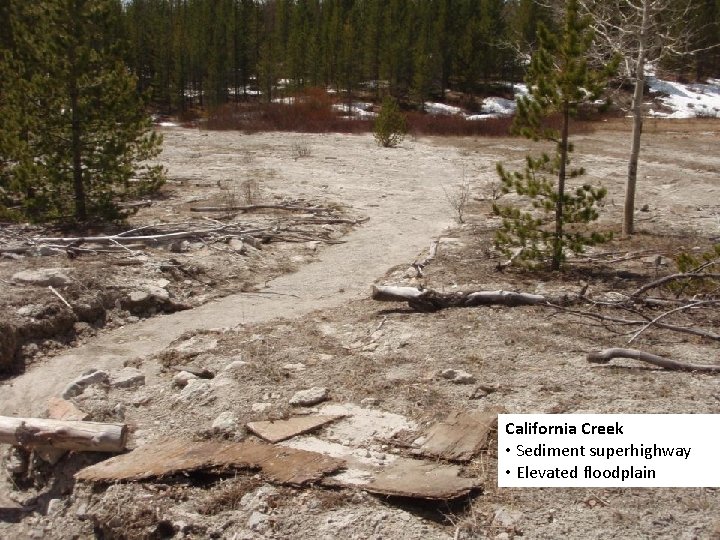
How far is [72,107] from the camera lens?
44.2ft

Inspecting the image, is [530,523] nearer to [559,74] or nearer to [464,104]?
[559,74]

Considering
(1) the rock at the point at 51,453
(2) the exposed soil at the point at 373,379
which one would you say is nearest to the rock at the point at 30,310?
(2) the exposed soil at the point at 373,379

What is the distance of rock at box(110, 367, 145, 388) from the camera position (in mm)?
7574

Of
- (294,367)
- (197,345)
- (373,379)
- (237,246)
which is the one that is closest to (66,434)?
(294,367)

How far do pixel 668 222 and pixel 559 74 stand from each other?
656 centimetres

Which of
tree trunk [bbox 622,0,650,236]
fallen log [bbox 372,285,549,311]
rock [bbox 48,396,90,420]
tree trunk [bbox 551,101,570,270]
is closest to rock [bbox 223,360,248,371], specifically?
rock [bbox 48,396,90,420]

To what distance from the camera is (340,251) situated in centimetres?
1366

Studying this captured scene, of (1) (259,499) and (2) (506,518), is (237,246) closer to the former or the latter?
(1) (259,499)

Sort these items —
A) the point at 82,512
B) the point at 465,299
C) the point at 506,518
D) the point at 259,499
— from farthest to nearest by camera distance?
1. the point at 465,299
2. the point at 82,512
3. the point at 259,499
4. the point at 506,518

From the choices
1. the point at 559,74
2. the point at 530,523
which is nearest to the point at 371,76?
the point at 559,74

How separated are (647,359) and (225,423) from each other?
3706 millimetres

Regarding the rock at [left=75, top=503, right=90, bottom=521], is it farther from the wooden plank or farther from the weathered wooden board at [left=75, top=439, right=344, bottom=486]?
the wooden plank

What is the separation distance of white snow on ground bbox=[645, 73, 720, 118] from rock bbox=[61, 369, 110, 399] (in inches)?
1823

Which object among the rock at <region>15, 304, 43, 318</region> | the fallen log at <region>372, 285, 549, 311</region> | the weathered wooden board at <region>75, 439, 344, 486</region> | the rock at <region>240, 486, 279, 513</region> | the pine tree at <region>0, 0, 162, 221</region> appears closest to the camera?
the rock at <region>240, 486, 279, 513</region>
